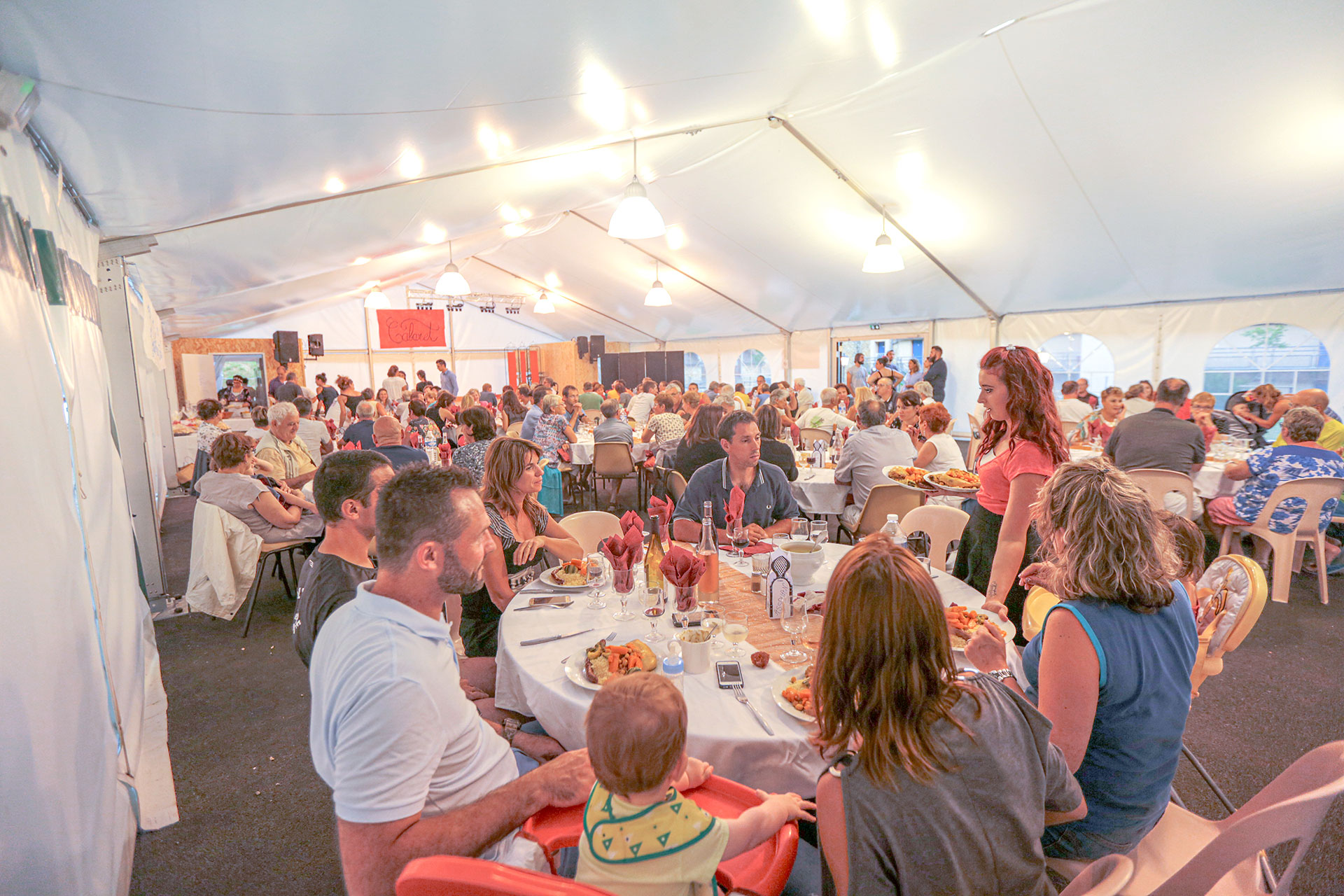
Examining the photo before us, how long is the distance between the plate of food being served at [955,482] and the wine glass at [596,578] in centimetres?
218

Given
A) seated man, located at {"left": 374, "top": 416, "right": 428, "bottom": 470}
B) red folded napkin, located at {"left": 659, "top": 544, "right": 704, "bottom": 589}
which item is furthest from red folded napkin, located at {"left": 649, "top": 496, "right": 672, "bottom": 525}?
seated man, located at {"left": 374, "top": 416, "right": 428, "bottom": 470}

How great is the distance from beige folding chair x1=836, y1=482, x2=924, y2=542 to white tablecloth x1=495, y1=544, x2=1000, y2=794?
1923 mm

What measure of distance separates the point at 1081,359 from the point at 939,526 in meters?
8.34

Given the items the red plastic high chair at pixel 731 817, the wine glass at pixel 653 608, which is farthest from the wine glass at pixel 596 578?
the red plastic high chair at pixel 731 817

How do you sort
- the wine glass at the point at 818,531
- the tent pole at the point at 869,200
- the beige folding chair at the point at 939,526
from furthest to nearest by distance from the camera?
the tent pole at the point at 869,200, the beige folding chair at the point at 939,526, the wine glass at the point at 818,531

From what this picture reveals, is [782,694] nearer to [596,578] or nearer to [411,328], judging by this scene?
[596,578]

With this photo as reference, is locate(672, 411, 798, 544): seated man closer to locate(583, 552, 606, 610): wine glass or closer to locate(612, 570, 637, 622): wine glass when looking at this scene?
locate(583, 552, 606, 610): wine glass

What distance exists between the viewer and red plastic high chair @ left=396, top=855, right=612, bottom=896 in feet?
3.24

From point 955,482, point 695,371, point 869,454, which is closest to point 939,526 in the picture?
point 955,482

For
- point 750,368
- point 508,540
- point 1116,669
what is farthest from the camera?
point 750,368

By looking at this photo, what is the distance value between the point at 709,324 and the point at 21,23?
535 inches

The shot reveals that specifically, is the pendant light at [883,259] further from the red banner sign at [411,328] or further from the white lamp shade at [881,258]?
the red banner sign at [411,328]

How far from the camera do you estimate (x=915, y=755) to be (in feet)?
3.38

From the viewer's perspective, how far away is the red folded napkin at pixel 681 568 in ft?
6.57
